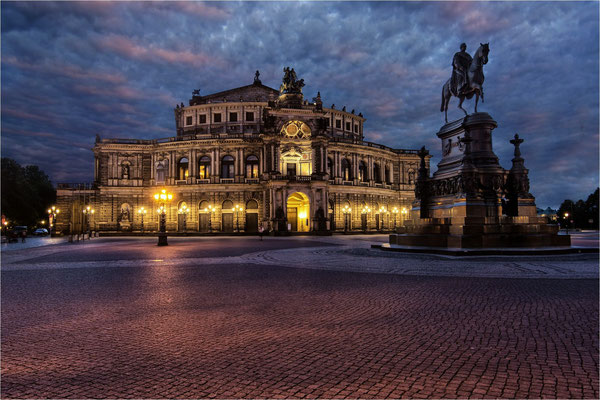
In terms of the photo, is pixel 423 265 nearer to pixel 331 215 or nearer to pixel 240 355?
pixel 240 355

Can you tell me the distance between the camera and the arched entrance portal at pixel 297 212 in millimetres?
58281

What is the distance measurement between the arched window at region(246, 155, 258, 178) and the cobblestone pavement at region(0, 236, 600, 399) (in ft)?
167

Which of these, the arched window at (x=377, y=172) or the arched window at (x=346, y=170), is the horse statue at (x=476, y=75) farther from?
the arched window at (x=377, y=172)

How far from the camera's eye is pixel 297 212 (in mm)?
59844

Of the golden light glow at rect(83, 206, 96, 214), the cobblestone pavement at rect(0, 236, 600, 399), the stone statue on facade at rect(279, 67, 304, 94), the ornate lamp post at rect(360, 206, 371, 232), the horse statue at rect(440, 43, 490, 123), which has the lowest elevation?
the cobblestone pavement at rect(0, 236, 600, 399)

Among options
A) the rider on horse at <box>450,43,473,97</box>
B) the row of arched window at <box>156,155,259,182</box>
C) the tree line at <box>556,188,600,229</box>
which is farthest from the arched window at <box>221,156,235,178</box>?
the tree line at <box>556,188,600,229</box>

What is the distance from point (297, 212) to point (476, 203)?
142 feet

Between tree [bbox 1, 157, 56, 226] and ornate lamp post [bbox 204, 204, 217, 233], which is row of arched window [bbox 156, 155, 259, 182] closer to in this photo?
ornate lamp post [bbox 204, 204, 217, 233]

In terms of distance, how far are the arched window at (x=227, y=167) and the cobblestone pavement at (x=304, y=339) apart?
51.8 metres

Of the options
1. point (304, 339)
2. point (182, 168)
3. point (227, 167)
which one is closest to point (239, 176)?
point (227, 167)

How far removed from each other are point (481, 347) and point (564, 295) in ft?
16.0

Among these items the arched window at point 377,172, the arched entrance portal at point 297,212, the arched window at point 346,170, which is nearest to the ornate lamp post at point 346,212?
the arched window at point 346,170

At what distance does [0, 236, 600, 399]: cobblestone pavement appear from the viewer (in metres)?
3.97

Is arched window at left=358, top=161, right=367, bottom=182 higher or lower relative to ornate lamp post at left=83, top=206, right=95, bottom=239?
higher
